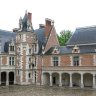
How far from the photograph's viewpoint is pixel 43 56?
3491cm

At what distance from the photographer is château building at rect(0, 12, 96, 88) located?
32500 mm

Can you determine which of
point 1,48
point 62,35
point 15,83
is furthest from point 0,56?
point 62,35

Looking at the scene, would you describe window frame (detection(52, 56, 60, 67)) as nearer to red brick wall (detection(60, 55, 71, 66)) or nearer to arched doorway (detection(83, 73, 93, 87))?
red brick wall (detection(60, 55, 71, 66))

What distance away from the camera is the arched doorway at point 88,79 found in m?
32.2

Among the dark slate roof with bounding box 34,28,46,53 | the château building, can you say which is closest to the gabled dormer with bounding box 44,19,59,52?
the château building

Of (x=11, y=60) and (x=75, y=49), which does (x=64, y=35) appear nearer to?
(x=11, y=60)

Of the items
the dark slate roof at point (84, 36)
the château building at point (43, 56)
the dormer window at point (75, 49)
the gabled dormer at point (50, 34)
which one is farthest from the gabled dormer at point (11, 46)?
the dormer window at point (75, 49)

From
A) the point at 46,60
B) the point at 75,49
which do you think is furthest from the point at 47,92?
the point at 46,60

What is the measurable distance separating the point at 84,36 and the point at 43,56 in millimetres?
5849

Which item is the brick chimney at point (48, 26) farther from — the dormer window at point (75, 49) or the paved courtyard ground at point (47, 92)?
the paved courtyard ground at point (47, 92)

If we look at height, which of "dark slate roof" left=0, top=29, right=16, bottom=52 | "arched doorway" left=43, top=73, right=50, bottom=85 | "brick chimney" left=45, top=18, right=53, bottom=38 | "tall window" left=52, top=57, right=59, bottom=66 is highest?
"brick chimney" left=45, top=18, right=53, bottom=38

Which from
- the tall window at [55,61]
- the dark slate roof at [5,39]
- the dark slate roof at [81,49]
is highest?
the dark slate roof at [5,39]

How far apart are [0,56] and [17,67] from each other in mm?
2724

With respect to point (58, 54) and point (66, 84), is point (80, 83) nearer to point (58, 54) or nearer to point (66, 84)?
point (66, 84)
